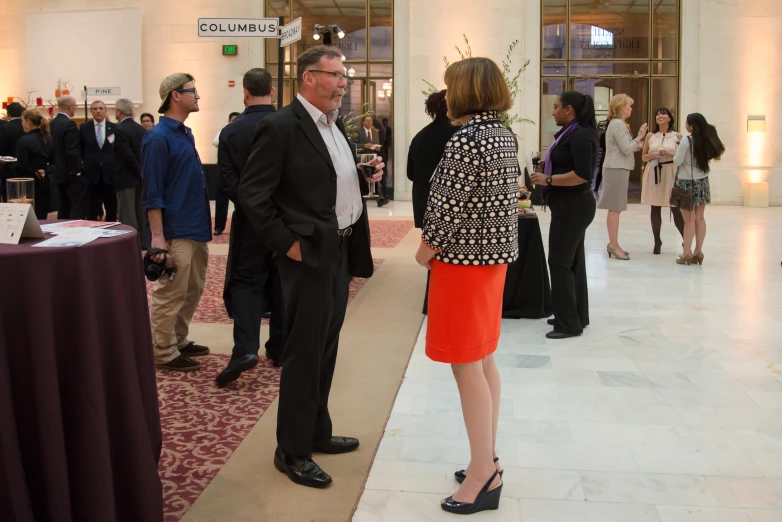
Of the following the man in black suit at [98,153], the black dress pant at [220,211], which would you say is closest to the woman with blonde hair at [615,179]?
the black dress pant at [220,211]

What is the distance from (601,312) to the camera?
651 cm

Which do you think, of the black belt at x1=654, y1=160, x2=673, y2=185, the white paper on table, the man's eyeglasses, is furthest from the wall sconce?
the white paper on table

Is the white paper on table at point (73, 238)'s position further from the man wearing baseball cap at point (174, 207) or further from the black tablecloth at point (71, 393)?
the man wearing baseball cap at point (174, 207)

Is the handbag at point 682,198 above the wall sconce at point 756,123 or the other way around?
the other way around

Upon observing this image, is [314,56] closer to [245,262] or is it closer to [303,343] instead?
[303,343]

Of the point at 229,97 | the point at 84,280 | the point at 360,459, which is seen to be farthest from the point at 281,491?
the point at 229,97

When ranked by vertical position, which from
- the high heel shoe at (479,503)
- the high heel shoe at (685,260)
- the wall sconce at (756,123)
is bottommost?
the high heel shoe at (479,503)

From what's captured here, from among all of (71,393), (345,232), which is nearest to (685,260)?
(345,232)

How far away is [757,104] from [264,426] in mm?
15313

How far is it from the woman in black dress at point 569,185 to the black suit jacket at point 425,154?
0.66m

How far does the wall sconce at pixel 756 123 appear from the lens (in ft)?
53.2

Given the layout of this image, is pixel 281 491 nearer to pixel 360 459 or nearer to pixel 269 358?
pixel 360 459

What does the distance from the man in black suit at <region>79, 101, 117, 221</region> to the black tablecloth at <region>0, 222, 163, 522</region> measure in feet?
24.0

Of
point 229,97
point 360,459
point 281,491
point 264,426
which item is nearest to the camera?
point 281,491
